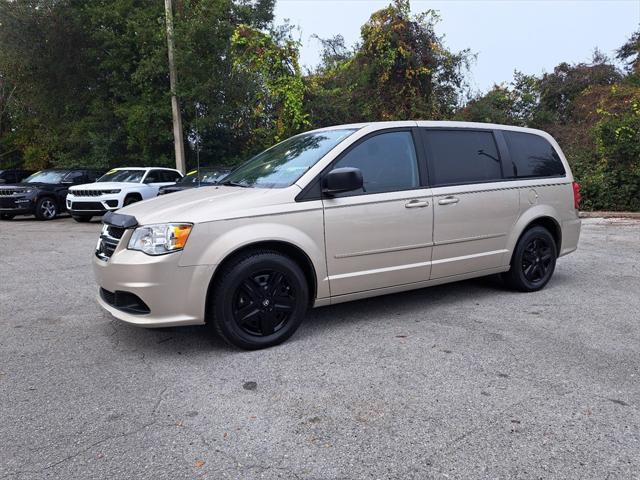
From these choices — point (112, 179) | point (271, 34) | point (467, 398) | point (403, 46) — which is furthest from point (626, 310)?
point (271, 34)

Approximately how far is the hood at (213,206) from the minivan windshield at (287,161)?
0.18 meters

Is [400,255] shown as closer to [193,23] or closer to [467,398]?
[467,398]

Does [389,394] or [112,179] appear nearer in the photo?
[389,394]

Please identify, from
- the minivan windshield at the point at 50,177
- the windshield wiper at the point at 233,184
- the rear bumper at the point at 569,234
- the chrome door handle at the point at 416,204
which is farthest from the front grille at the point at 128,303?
the minivan windshield at the point at 50,177

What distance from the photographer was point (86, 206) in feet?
A: 46.8

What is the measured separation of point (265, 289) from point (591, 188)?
1294 centimetres

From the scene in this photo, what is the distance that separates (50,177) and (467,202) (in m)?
14.9

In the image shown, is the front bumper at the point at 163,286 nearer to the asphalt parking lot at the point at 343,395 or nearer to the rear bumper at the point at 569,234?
the asphalt parking lot at the point at 343,395

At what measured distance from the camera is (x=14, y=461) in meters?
2.63

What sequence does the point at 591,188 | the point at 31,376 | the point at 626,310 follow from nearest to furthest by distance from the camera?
the point at 31,376
the point at 626,310
the point at 591,188

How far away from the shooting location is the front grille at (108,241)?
4148mm

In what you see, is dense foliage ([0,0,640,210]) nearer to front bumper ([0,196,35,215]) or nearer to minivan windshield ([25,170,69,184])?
minivan windshield ([25,170,69,184])

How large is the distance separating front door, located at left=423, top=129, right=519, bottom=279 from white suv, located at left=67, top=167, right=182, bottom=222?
36.6 feet

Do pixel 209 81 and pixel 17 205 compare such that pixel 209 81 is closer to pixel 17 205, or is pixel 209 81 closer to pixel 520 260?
pixel 17 205
